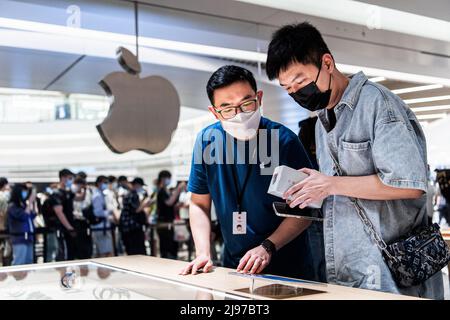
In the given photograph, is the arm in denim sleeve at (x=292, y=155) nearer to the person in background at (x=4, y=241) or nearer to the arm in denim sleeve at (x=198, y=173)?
the arm in denim sleeve at (x=198, y=173)

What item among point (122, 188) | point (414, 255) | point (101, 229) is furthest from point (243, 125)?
point (122, 188)

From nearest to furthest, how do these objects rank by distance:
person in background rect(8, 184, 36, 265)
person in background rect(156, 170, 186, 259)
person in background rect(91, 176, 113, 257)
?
1. person in background rect(8, 184, 36, 265)
2. person in background rect(91, 176, 113, 257)
3. person in background rect(156, 170, 186, 259)

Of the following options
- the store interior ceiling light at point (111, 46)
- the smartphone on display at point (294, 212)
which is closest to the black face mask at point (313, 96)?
the smartphone on display at point (294, 212)

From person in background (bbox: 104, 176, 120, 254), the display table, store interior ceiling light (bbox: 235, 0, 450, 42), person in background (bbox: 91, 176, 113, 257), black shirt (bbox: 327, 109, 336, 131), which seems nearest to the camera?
the display table

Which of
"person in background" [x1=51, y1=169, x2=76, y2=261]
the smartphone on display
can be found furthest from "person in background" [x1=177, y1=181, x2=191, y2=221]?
the smartphone on display

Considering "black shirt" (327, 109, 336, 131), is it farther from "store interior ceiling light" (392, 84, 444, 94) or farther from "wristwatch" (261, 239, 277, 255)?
"store interior ceiling light" (392, 84, 444, 94)

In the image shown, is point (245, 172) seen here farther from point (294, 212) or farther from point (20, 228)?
point (20, 228)

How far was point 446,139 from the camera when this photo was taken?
16.3ft

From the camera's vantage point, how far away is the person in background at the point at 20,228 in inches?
237

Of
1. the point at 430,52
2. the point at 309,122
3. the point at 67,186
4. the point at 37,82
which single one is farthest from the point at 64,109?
the point at 309,122

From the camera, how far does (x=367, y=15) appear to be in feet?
13.4

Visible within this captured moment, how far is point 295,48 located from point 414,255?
0.66 metres

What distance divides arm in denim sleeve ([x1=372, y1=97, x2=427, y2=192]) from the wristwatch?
0.45 meters

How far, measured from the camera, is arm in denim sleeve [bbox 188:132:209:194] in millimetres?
1785
